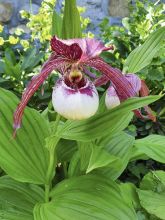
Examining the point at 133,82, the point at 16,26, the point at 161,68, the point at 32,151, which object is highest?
the point at 133,82

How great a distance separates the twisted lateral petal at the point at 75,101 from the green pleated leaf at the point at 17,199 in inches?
10.8

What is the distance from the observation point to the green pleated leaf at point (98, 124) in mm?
875

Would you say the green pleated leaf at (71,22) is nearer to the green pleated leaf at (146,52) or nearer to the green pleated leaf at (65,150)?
the green pleated leaf at (146,52)

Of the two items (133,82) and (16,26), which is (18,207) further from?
(16,26)

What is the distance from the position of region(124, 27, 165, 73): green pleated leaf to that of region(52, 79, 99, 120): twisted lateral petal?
21cm

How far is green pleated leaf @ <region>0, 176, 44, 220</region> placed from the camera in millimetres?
1024

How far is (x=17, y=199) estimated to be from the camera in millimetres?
1065

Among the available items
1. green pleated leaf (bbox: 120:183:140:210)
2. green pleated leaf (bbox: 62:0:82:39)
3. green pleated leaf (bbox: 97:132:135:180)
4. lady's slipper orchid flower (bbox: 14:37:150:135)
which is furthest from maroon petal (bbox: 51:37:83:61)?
green pleated leaf (bbox: 120:183:140:210)

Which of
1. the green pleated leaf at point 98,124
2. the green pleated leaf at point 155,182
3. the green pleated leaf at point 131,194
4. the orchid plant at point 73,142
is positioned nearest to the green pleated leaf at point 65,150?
the orchid plant at point 73,142

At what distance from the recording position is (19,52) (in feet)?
5.16

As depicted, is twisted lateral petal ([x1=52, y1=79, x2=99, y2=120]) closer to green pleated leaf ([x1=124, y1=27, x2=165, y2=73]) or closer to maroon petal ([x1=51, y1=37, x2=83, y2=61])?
maroon petal ([x1=51, y1=37, x2=83, y2=61])

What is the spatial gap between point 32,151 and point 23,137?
36mm

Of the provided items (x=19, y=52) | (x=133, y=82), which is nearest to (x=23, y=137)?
(x=133, y=82)

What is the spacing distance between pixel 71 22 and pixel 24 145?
272 mm
